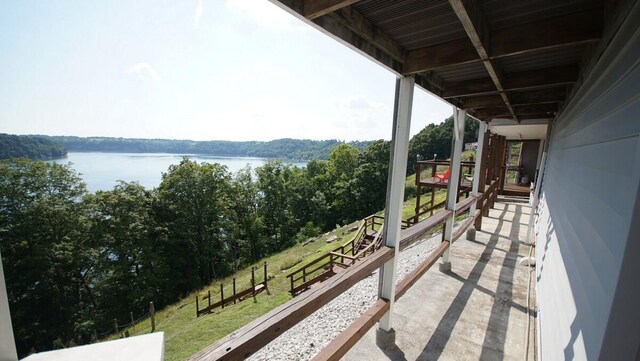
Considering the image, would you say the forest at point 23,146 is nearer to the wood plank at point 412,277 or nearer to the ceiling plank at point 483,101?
the wood plank at point 412,277

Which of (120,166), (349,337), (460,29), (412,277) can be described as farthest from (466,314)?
(120,166)

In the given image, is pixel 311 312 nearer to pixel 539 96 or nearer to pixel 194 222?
pixel 539 96

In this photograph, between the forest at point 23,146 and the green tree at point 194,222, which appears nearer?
the forest at point 23,146

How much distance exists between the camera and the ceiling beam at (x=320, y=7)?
59.1 inches

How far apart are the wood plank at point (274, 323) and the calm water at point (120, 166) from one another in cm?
2421

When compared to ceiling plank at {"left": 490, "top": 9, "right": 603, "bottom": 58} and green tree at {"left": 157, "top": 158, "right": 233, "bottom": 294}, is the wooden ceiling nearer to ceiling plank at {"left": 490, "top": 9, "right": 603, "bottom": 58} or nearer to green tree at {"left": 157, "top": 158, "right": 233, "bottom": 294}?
ceiling plank at {"left": 490, "top": 9, "right": 603, "bottom": 58}

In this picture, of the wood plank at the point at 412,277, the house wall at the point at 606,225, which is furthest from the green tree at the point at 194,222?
the house wall at the point at 606,225

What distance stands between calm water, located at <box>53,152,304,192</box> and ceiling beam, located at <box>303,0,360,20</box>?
963 inches

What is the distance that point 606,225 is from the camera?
110cm

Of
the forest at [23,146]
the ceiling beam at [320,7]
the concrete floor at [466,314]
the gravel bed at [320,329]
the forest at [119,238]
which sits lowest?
the forest at [119,238]

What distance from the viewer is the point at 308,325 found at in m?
4.67

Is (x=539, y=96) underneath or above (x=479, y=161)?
above

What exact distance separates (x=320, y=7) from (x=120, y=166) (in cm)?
11969

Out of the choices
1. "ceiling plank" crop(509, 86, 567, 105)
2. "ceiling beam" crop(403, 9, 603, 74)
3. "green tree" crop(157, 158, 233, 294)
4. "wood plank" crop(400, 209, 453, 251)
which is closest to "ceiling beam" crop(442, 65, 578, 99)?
"ceiling plank" crop(509, 86, 567, 105)
